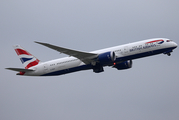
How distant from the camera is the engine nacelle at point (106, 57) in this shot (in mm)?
41312

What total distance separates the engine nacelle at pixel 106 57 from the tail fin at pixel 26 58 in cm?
1324

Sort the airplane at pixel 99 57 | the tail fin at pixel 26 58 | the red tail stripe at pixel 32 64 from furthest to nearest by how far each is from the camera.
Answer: the tail fin at pixel 26 58, the red tail stripe at pixel 32 64, the airplane at pixel 99 57

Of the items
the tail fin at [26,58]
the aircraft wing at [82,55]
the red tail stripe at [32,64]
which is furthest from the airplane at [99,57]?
the tail fin at [26,58]

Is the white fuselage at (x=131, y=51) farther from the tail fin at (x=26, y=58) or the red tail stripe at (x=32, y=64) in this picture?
the tail fin at (x=26, y=58)

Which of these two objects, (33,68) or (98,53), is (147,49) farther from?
(33,68)

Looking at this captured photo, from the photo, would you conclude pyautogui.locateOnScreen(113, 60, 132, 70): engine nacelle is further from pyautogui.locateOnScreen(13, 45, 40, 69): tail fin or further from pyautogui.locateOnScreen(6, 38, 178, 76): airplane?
pyautogui.locateOnScreen(13, 45, 40, 69): tail fin

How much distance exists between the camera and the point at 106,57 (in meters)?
41.5

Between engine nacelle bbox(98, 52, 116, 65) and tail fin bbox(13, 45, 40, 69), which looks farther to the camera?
tail fin bbox(13, 45, 40, 69)

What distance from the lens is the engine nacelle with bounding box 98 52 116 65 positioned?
1626 inches

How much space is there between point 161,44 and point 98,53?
32.9 feet

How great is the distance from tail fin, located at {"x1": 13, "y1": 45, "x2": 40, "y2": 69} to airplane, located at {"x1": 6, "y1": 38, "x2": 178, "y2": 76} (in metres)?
0.50

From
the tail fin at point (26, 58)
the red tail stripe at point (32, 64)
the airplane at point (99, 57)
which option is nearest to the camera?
the airplane at point (99, 57)

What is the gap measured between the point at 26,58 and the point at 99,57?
15.4 metres

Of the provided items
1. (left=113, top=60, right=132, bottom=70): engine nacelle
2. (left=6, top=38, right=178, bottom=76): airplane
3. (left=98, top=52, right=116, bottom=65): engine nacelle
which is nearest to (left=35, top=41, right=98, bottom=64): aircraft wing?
(left=6, top=38, right=178, bottom=76): airplane
